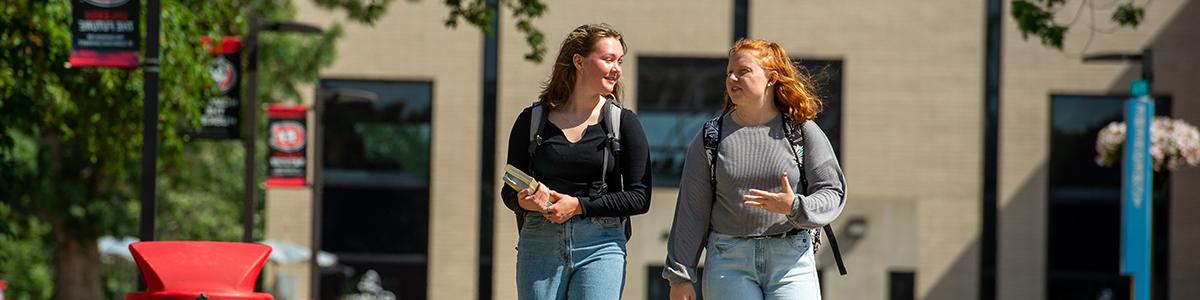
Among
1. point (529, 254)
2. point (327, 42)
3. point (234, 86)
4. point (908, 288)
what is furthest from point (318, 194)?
point (529, 254)

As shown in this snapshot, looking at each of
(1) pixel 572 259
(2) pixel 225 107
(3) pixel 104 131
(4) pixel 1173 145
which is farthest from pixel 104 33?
(4) pixel 1173 145

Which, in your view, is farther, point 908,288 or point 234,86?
point 908,288

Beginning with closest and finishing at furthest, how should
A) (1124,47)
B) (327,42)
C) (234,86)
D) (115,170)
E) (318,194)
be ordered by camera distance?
(115,170) < (234,86) < (318,194) < (327,42) < (1124,47)

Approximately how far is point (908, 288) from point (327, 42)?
12.3 metres

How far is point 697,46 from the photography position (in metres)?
37.2

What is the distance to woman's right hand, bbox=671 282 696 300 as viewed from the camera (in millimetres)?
6852

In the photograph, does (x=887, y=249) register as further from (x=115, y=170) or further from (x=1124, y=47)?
(x=115, y=170)

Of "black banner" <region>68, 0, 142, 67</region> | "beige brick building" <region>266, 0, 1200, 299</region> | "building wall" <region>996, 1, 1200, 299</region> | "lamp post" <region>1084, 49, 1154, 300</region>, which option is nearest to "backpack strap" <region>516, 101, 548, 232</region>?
"black banner" <region>68, 0, 142, 67</region>

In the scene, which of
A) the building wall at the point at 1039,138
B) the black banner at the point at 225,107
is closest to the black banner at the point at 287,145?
the black banner at the point at 225,107

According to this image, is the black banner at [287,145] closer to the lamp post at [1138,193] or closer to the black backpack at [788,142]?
the lamp post at [1138,193]

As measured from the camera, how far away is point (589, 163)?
6.95m

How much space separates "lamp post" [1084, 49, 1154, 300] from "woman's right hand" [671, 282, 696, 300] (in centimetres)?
1204

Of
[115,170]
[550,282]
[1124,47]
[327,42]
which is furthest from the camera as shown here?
[1124,47]

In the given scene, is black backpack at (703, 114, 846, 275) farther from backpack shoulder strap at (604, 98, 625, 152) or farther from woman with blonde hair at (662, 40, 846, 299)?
backpack shoulder strap at (604, 98, 625, 152)
